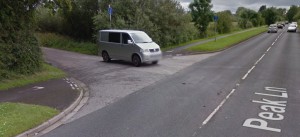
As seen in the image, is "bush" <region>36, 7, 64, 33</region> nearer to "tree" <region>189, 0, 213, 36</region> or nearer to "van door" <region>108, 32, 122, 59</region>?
"van door" <region>108, 32, 122, 59</region>

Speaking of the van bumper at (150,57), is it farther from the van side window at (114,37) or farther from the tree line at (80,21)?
the tree line at (80,21)

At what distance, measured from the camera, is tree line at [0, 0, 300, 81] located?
1170cm

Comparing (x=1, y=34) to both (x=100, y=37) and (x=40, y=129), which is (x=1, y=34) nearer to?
(x=40, y=129)

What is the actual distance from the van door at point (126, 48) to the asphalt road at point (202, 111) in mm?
4799

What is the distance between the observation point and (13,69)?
1180cm

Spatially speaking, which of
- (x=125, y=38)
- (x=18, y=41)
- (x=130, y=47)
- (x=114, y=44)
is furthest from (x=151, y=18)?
(x=18, y=41)

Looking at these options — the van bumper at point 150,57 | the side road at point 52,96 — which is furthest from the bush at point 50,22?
the side road at point 52,96

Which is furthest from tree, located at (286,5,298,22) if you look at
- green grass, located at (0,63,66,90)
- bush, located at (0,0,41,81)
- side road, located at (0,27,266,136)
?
bush, located at (0,0,41,81)

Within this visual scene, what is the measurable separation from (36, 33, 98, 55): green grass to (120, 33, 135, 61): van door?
5.25 metres

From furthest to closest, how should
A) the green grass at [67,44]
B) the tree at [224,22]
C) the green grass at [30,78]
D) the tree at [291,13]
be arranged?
the tree at [291,13]
the tree at [224,22]
the green grass at [67,44]
the green grass at [30,78]

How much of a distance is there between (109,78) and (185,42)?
1910 cm

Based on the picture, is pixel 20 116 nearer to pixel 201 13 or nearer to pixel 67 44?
pixel 67 44

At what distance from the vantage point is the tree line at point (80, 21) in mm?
11703

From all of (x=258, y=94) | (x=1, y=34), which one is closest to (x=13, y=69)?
(x=1, y=34)
